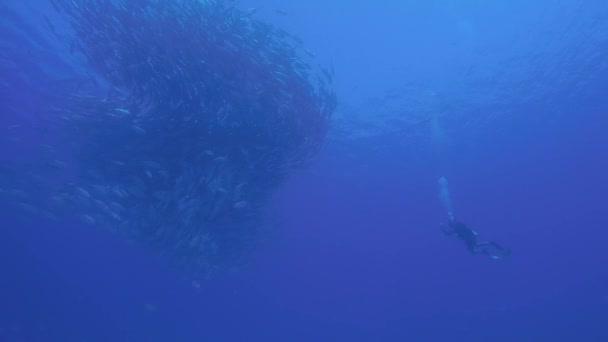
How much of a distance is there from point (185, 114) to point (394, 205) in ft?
67.2

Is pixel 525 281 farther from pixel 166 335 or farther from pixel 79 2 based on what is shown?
pixel 79 2

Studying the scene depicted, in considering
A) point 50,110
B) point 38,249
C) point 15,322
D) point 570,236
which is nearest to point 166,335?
point 15,322

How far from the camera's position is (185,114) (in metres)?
10.3

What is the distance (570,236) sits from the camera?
1288 inches

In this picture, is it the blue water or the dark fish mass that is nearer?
the dark fish mass

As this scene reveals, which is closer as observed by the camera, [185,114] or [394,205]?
[185,114]

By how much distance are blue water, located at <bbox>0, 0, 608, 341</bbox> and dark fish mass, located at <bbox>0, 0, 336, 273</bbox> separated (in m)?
3.24

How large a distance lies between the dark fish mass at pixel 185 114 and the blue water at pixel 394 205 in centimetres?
324

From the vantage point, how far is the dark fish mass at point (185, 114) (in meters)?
9.61

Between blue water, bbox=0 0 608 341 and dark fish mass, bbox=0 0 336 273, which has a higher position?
blue water, bbox=0 0 608 341

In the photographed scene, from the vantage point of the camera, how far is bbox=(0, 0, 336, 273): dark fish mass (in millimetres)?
9609

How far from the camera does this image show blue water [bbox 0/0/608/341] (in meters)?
16.2

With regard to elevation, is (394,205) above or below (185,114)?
above

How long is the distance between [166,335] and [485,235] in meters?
25.9
